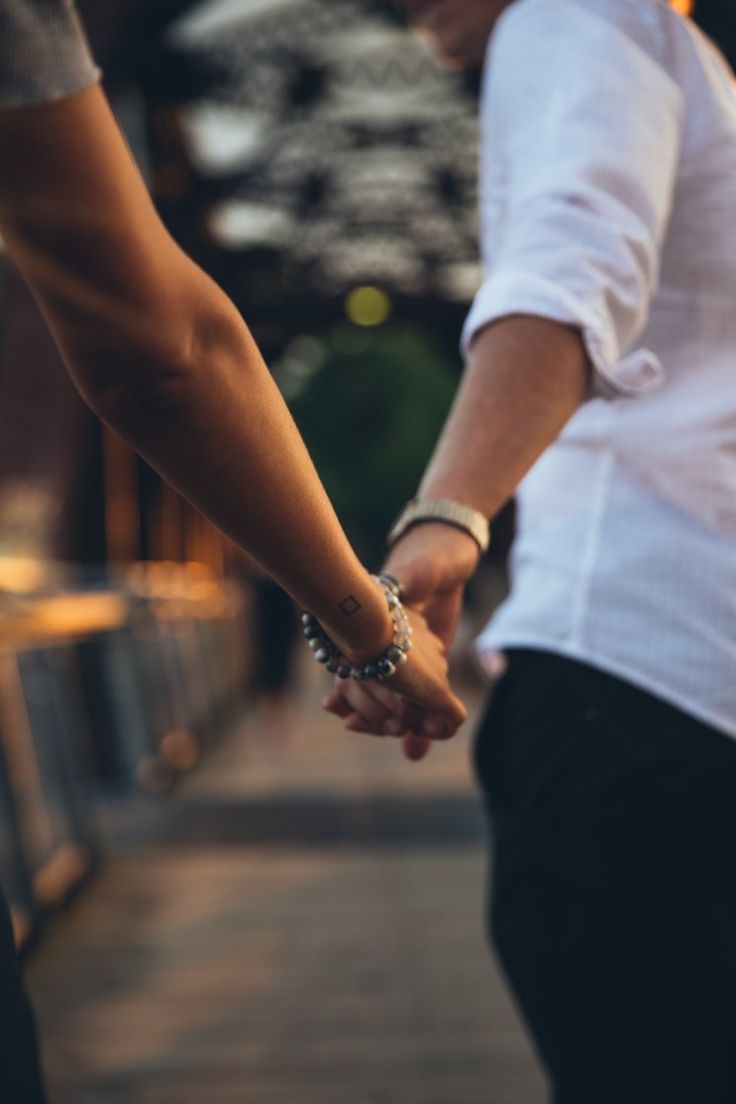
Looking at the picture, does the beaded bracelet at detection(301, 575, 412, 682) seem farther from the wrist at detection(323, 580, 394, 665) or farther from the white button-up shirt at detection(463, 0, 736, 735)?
the white button-up shirt at detection(463, 0, 736, 735)

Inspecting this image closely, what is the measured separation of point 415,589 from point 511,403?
6.9 inches

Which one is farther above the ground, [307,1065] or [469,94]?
[307,1065]

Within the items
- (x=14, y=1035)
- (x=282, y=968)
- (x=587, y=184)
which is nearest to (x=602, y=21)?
(x=587, y=184)

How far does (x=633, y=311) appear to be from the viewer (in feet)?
4.12

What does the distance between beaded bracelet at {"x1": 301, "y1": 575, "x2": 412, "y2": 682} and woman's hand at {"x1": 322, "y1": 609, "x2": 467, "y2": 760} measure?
11 mm

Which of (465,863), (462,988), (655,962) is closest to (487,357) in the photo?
(655,962)

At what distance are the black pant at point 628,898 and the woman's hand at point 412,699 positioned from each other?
0.36ft

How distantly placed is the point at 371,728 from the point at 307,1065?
1.84 m

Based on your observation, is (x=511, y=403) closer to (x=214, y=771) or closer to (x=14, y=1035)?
(x=14, y=1035)

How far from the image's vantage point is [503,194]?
4.65 feet

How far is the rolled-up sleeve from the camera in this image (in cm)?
124

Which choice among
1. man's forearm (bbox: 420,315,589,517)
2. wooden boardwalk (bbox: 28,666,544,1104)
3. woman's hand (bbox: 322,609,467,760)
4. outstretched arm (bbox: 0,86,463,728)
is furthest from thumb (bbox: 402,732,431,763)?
wooden boardwalk (bbox: 28,666,544,1104)

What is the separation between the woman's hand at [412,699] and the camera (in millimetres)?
1206

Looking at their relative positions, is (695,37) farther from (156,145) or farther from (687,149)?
(156,145)
